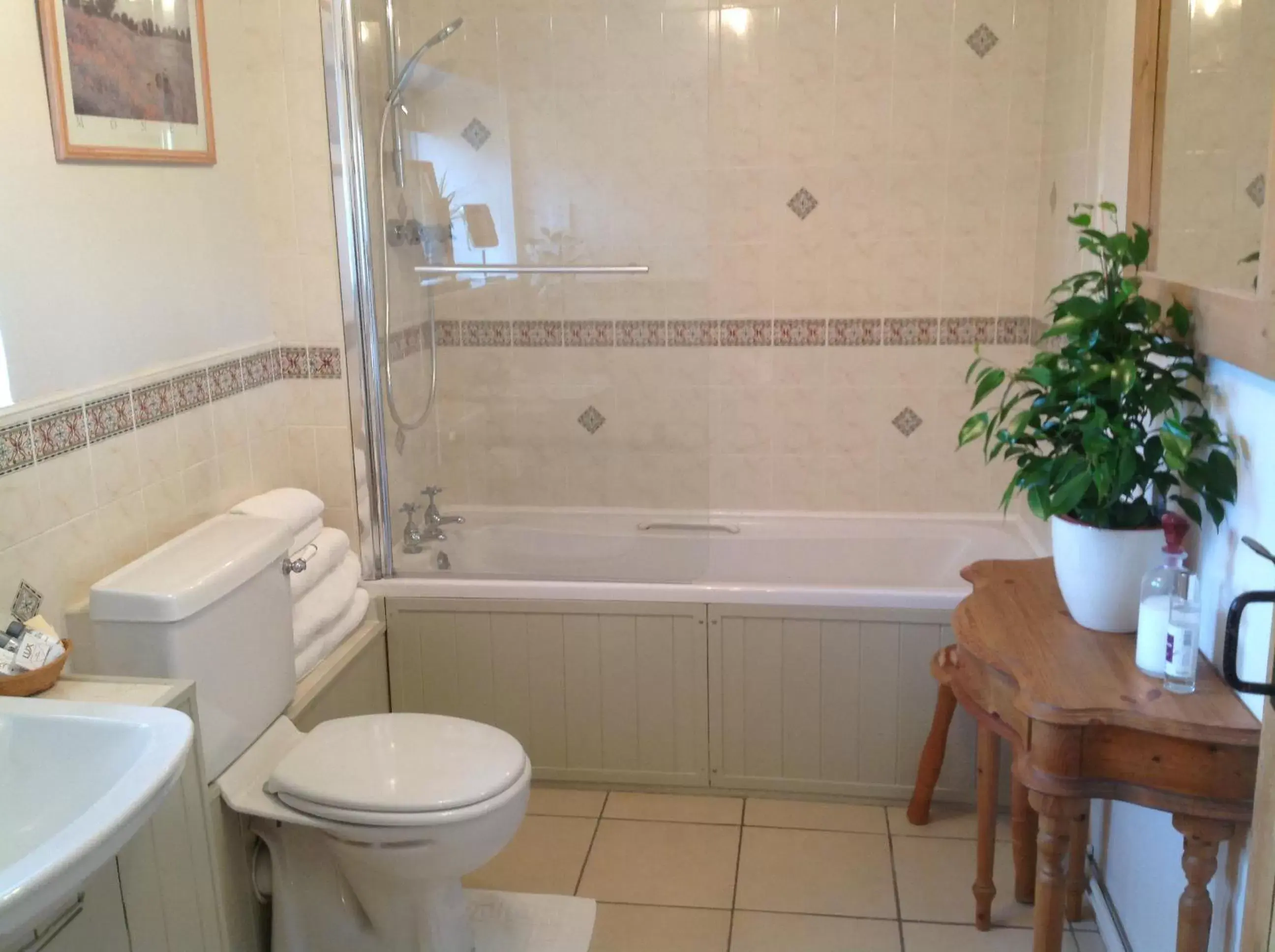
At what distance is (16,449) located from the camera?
1.85m

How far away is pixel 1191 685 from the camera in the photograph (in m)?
1.60

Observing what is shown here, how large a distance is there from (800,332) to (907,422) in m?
0.43

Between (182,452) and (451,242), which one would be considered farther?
(451,242)

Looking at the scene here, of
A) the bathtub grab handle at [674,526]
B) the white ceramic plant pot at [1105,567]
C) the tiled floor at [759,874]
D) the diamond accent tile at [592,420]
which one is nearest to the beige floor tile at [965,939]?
the tiled floor at [759,874]

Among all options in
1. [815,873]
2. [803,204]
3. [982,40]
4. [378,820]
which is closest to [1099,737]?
[815,873]

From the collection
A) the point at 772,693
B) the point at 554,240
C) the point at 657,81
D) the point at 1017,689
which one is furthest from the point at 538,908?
the point at 657,81

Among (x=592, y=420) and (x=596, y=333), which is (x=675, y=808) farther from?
(x=596, y=333)

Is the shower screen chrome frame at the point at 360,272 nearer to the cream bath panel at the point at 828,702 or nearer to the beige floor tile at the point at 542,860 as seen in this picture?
the beige floor tile at the point at 542,860

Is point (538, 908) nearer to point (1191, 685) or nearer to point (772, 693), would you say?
point (772, 693)

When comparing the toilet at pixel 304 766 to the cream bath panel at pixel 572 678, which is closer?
the toilet at pixel 304 766

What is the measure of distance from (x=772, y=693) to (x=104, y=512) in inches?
62.0

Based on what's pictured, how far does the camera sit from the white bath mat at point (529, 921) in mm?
2264

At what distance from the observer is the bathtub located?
105 inches

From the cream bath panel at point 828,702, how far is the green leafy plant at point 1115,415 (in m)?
0.86
